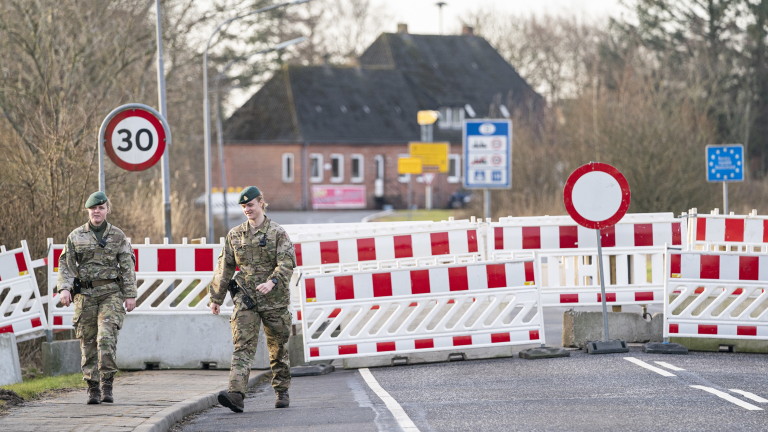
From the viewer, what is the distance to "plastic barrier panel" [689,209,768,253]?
69.1 ft

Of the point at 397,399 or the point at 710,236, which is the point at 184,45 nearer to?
the point at 710,236

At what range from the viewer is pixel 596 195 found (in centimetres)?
1620

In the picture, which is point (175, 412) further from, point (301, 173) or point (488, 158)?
point (301, 173)

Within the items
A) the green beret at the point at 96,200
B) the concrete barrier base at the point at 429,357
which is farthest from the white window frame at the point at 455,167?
the green beret at the point at 96,200

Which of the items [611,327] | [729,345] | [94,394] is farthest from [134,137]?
[729,345]

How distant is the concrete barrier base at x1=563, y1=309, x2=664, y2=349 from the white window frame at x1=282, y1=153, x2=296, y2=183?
67899mm

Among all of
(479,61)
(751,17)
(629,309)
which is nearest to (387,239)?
(629,309)

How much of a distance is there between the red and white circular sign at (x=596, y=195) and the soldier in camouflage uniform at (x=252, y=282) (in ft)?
16.2

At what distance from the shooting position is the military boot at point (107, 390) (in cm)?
1244

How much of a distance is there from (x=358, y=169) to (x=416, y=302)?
7196cm

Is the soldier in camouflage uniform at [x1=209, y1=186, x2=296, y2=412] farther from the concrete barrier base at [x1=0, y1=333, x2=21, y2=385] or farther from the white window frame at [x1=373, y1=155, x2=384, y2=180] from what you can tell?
the white window frame at [x1=373, y1=155, x2=384, y2=180]

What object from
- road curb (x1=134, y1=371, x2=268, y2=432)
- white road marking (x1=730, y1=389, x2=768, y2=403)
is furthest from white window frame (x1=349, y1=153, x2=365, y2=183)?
white road marking (x1=730, y1=389, x2=768, y2=403)

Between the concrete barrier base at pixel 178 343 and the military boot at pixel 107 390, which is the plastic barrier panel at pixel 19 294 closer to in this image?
the concrete barrier base at pixel 178 343

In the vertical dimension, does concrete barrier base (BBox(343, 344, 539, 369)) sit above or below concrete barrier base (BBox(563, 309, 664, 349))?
below
